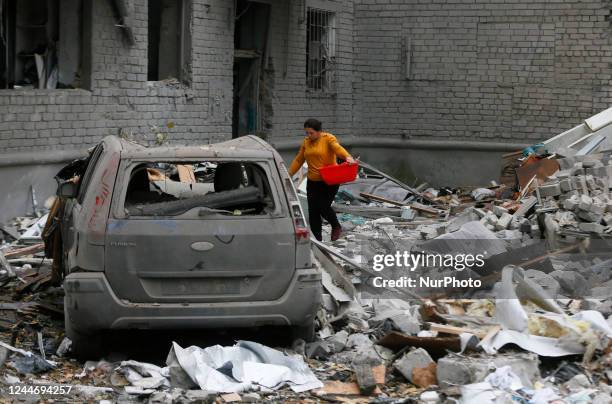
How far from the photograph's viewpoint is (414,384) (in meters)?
6.89

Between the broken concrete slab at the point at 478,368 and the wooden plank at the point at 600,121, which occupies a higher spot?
the wooden plank at the point at 600,121

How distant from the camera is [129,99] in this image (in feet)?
49.0

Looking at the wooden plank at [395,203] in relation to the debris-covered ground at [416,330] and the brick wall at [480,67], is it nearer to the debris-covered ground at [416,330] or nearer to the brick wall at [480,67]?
the debris-covered ground at [416,330]

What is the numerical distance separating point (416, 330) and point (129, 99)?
8.30m

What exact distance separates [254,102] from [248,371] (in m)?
12.2

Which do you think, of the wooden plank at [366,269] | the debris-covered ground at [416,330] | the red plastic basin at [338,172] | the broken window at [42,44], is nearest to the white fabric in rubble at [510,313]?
the debris-covered ground at [416,330]

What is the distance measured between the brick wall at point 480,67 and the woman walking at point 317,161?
31.5 ft

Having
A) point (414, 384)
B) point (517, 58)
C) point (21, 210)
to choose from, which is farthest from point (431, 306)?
point (517, 58)

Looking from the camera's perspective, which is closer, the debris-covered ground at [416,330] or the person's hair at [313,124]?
the debris-covered ground at [416,330]

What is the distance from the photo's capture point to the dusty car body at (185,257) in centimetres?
697

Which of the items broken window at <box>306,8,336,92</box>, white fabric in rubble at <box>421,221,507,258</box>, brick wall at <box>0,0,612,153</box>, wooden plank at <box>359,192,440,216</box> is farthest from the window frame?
white fabric in rubble at <box>421,221,507,258</box>

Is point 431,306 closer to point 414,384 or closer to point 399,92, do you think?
point 414,384

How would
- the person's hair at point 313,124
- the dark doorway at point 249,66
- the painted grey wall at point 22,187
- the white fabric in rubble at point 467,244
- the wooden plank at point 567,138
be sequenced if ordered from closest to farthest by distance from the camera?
1. the white fabric in rubble at point 467,244
2. the person's hair at point 313,124
3. the painted grey wall at point 22,187
4. the wooden plank at point 567,138
5. the dark doorway at point 249,66

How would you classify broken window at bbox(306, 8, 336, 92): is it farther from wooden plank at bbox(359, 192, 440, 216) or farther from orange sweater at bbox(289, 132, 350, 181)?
orange sweater at bbox(289, 132, 350, 181)
